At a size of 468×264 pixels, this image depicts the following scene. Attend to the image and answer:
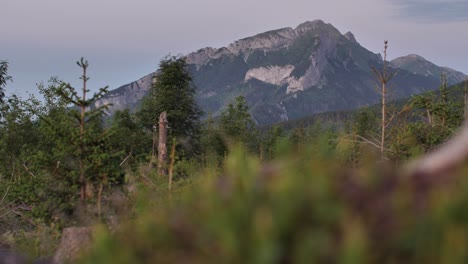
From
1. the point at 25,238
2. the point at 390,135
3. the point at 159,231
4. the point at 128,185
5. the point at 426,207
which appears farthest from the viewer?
the point at 390,135

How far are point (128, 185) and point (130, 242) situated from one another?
6558mm

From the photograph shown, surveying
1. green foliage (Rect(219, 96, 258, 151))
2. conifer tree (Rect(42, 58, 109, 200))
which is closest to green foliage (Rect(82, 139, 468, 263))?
conifer tree (Rect(42, 58, 109, 200))

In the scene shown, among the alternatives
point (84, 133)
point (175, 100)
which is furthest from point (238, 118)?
point (84, 133)

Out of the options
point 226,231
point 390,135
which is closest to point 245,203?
point 226,231

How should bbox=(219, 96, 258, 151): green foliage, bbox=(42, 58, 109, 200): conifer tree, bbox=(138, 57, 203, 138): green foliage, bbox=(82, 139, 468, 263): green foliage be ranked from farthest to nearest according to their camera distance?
1. bbox=(219, 96, 258, 151): green foliage
2. bbox=(138, 57, 203, 138): green foliage
3. bbox=(42, 58, 109, 200): conifer tree
4. bbox=(82, 139, 468, 263): green foliage

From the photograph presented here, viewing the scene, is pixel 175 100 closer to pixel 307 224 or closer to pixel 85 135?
pixel 85 135

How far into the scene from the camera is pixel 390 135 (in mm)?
14438

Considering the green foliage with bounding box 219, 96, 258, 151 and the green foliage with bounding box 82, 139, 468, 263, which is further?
the green foliage with bounding box 219, 96, 258, 151

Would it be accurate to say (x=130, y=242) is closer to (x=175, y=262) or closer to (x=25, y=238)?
(x=175, y=262)

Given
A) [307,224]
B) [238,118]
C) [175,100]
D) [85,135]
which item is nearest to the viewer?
[307,224]

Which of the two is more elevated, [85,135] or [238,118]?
[85,135]

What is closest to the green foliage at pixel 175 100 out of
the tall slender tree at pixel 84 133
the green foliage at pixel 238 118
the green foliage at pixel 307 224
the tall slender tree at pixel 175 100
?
the tall slender tree at pixel 175 100

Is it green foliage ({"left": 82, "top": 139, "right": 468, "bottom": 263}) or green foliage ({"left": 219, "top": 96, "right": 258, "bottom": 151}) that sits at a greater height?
green foliage ({"left": 82, "top": 139, "right": 468, "bottom": 263})

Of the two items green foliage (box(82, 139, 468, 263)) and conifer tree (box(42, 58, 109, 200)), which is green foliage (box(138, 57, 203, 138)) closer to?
conifer tree (box(42, 58, 109, 200))
